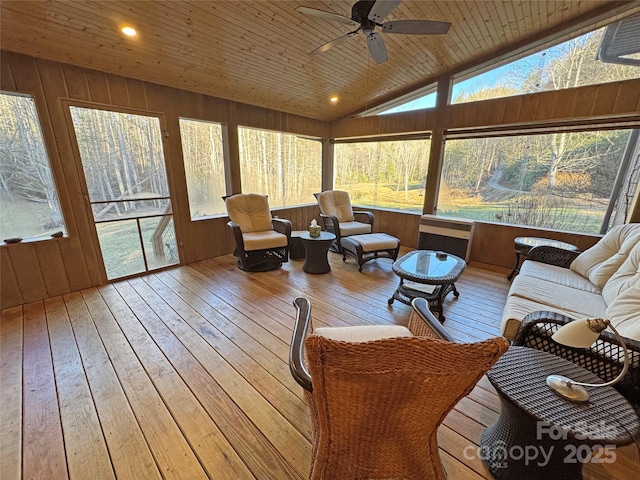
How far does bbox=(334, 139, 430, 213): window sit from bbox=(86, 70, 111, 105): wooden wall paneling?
3.66 metres

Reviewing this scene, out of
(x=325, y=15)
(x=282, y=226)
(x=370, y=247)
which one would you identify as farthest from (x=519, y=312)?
(x=282, y=226)

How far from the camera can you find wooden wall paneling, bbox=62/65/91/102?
244 cm

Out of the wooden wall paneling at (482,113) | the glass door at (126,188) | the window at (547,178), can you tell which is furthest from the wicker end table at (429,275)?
the glass door at (126,188)

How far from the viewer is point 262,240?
3.27 meters

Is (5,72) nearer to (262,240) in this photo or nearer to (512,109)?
(262,240)

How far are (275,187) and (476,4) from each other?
3417 millimetres

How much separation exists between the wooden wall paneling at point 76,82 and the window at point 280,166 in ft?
5.77

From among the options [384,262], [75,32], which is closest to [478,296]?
[384,262]

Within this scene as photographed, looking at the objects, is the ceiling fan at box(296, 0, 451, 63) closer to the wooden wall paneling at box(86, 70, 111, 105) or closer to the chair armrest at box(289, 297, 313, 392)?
the chair armrest at box(289, 297, 313, 392)

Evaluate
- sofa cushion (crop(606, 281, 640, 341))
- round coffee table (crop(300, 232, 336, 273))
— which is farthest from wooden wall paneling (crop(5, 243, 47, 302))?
sofa cushion (crop(606, 281, 640, 341))

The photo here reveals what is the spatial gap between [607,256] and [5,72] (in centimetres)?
533

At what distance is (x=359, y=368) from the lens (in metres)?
0.65

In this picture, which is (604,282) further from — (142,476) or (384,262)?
(142,476)

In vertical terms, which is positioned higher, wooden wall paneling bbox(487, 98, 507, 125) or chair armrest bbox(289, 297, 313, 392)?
A: wooden wall paneling bbox(487, 98, 507, 125)
